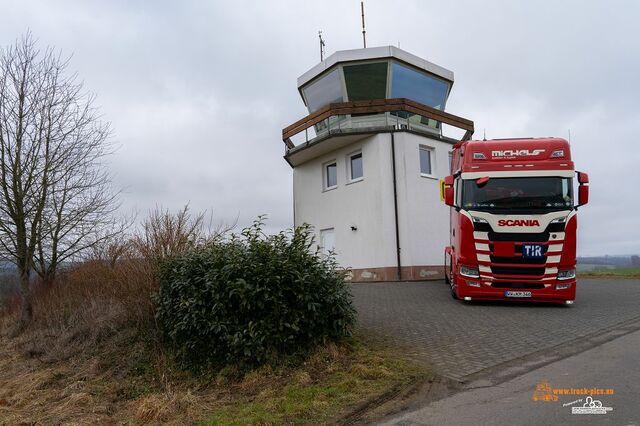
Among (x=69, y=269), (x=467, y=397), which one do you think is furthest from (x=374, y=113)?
(x=467, y=397)

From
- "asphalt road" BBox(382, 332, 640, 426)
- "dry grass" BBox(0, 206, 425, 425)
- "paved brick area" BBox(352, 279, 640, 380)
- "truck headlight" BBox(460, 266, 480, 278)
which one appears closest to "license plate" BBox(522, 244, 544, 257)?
"truck headlight" BBox(460, 266, 480, 278)

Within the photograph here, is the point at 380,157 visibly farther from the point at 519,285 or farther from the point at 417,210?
the point at 519,285

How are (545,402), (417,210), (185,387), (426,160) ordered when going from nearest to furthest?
1. (545,402)
2. (185,387)
3. (417,210)
4. (426,160)

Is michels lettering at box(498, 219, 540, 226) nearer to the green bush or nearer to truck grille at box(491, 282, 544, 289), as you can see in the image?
truck grille at box(491, 282, 544, 289)

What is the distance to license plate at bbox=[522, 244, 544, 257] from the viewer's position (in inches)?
392

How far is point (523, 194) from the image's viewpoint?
1021cm

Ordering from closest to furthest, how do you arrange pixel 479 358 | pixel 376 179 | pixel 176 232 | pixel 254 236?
pixel 479 358
pixel 254 236
pixel 176 232
pixel 376 179

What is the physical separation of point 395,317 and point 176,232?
14.6ft

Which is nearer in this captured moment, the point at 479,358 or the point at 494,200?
the point at 479,358

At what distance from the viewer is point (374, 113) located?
18.5 m

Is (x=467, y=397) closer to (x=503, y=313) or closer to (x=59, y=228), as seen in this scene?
(x=503, y=313)

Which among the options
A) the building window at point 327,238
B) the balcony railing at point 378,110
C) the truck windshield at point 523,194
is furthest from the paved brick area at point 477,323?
the balcony railing at point 378,110

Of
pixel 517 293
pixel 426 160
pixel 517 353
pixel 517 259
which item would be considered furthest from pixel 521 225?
pixel 426 160

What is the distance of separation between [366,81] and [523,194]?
Result: 34.7 feet
